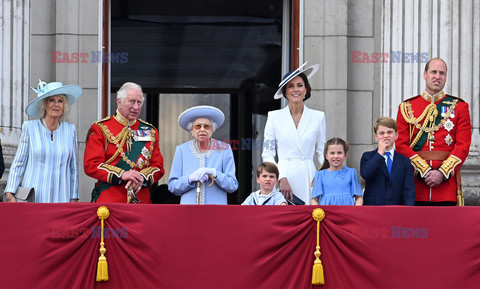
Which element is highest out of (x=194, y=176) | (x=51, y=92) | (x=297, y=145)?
(x=51, y=92)

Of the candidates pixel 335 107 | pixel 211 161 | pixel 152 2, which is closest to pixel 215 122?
pixel 211 161

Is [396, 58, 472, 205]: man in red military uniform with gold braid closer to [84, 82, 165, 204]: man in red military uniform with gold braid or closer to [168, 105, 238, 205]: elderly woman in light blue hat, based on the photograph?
[168, 105, 238, 205]: elderly woman in light blue hat

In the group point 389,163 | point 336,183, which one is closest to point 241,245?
point 336,183

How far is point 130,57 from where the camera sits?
47.5 feet

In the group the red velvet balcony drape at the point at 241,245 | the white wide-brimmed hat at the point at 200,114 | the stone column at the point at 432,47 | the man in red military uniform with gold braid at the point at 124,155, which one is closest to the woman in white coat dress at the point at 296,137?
the white wide-brimmed hat at the point at 200,114

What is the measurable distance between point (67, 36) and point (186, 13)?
2.95 m

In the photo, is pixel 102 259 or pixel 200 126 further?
pixel 200 126

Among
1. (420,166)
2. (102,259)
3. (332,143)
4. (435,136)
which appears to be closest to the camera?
(102,259)

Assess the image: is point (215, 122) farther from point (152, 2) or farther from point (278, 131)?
point (152, 2)

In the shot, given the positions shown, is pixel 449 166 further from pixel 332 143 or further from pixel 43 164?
pixel 43 164

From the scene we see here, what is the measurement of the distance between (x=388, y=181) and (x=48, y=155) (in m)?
2.94

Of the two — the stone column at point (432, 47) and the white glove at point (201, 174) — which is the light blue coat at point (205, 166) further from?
the stone column at point (432, 47)

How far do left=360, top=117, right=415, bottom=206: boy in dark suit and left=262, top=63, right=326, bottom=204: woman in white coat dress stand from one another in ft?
2.80

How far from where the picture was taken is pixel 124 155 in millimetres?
8742
